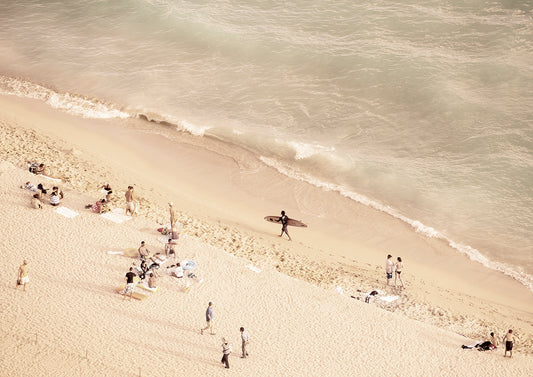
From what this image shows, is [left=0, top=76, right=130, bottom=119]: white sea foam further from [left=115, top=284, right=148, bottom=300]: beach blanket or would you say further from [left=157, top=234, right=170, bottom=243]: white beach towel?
[left=115, top=284, right=148, bottom=300]: beach blanket

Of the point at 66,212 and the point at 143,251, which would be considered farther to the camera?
the point at 66,212

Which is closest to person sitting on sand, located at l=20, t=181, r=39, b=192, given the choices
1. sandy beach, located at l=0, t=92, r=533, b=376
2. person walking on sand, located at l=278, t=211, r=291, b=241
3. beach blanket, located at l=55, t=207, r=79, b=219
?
sandy beach, located at l=0, t=92, r=533, b=376

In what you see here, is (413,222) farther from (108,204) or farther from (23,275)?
(23,275)

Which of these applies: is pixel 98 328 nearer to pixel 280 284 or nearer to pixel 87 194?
pixel 280 284

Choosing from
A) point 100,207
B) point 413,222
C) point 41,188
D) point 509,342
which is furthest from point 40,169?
point 509,342

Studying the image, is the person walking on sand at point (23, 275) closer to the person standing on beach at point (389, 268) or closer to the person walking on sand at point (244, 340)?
the person walking on sand at point (244, 340)

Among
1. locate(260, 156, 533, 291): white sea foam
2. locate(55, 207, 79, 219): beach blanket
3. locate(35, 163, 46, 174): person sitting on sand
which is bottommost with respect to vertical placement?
locate(55, 207, 79, 219): beach blanket
